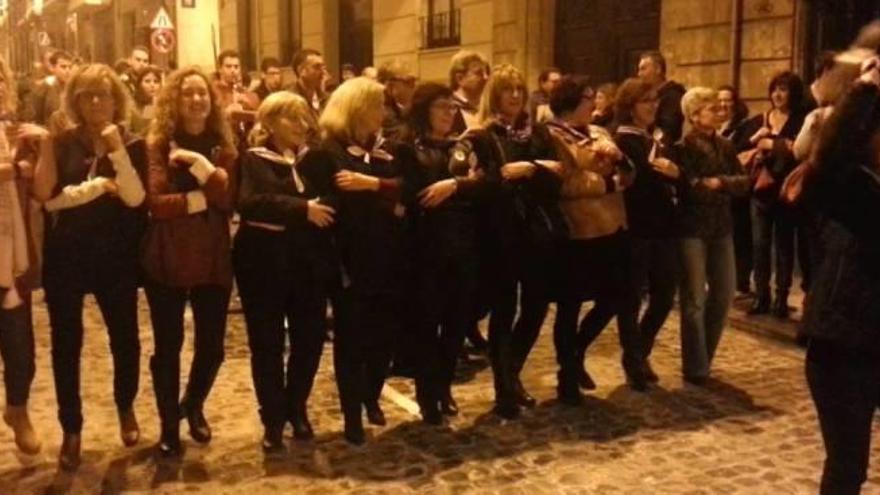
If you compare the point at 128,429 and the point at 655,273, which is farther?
the point at 655,273

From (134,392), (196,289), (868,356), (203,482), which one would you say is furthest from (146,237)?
(868,356)

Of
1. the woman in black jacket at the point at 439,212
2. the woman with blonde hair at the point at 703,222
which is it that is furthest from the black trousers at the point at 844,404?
the woman with blonde hair at the point at 703,222

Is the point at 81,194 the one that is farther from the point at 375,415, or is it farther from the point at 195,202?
the point at 375,415

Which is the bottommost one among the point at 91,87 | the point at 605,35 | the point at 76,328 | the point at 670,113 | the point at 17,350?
the point at 17,350

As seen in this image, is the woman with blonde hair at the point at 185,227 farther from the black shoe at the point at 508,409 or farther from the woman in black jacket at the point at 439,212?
the black shoe at the point at 508,409

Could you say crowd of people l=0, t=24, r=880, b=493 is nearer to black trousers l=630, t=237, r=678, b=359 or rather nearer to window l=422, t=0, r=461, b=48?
black trousers l=630, t=237, r=678, b=359

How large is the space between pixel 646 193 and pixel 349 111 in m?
1.99

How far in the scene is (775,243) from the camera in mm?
8305

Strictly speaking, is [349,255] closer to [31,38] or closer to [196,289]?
[196,289]

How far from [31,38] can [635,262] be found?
55.5 m

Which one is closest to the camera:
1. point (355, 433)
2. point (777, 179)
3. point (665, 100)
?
point (355, 433)

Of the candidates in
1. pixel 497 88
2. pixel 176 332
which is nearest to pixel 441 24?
pixel 497 88

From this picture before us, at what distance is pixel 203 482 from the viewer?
4.82 m

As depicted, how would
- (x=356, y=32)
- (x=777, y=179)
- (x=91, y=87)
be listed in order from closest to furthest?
1. (x=91, y=87)
2. (x=777, y=179)
3. (x=356, y=32)
